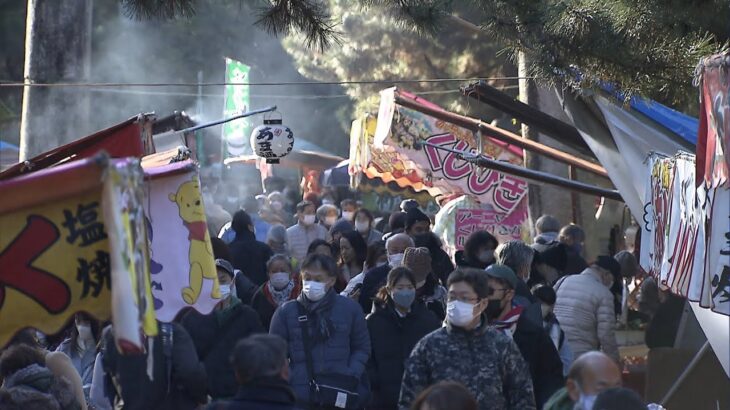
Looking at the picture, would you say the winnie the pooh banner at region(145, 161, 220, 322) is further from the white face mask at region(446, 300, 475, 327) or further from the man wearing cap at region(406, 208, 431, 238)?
the man wearing cap at region(406, 208, 431, 238)

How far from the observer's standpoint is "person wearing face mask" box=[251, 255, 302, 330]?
1023 centimetres

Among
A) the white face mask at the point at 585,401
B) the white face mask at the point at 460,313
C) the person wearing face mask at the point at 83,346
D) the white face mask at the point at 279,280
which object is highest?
the white face mask at the point at 279,280

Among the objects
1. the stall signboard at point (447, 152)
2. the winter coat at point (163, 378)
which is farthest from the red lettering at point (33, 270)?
the stall signboard at point (447, 152)

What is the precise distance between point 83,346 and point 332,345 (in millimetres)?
1772

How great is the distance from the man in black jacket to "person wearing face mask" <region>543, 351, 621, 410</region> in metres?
1.36

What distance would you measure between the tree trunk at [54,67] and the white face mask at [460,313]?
6.26 m

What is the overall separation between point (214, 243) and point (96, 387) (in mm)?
2748

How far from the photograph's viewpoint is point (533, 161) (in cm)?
1641

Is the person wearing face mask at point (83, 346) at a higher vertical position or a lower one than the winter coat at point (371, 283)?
lower

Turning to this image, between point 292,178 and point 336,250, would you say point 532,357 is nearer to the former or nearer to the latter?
point 336,250

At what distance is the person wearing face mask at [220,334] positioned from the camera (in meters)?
8.42

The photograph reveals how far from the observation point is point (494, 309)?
8.30m

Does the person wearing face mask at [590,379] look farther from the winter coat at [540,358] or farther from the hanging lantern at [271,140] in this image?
the hanging lantern at [271,140]

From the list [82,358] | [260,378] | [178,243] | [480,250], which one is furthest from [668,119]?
[260,378]
